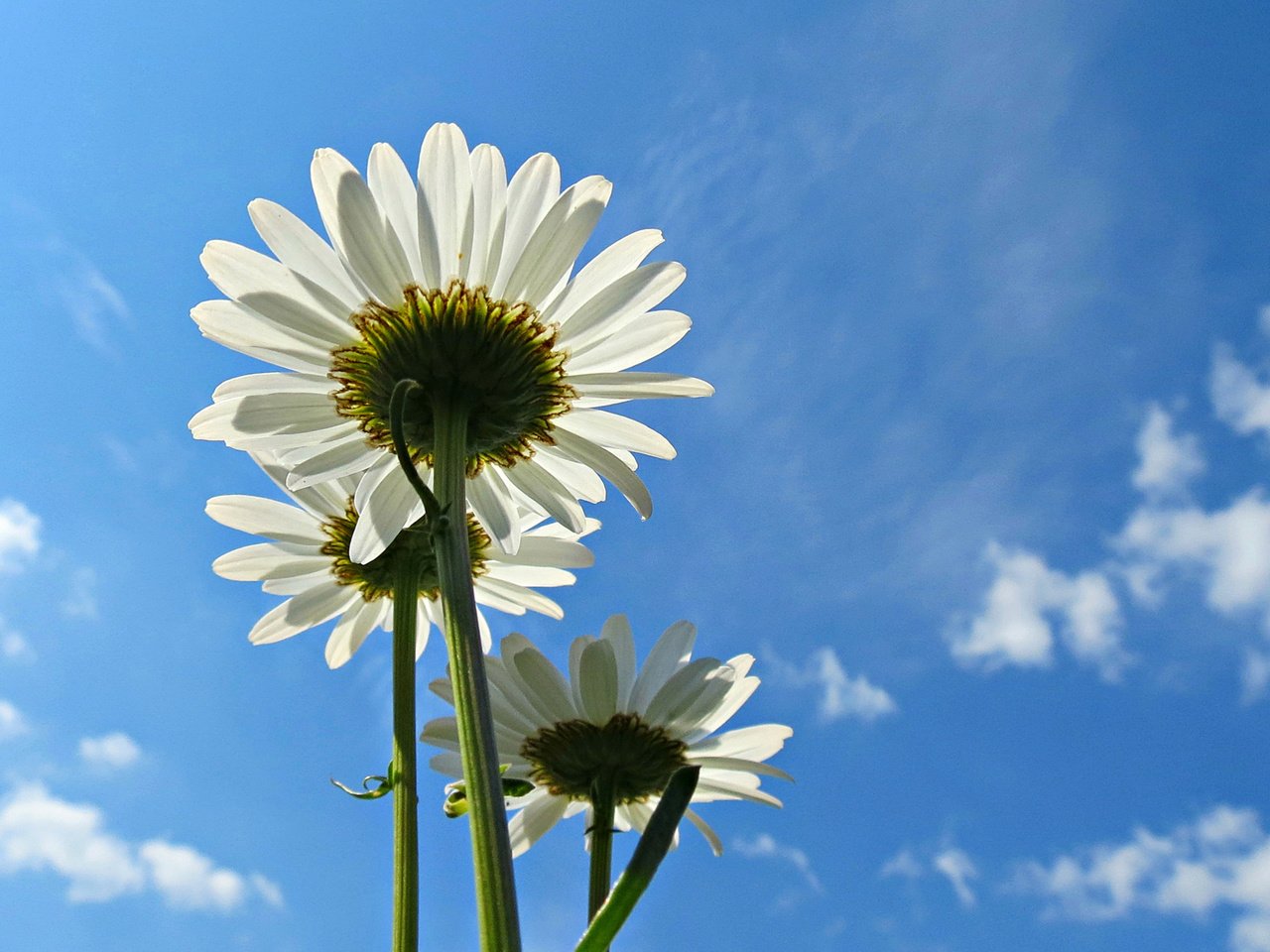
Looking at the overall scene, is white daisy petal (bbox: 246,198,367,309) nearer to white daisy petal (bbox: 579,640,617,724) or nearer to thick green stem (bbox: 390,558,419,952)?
thick green stem (bbox: 390,558,419,952)

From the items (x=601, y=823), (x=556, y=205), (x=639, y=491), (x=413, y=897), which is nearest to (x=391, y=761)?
(x=413, y=897)

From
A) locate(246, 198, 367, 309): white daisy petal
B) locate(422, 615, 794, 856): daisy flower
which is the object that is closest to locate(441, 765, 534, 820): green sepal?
locate(422, 615, 794, 856): daisy flower

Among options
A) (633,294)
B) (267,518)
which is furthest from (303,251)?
(267,518)

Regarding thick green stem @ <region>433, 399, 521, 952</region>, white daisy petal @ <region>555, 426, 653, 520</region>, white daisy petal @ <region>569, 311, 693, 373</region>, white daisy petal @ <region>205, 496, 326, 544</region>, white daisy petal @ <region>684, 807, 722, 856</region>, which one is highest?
white daisy petal @ <region>205, 496, 326, 544</region>

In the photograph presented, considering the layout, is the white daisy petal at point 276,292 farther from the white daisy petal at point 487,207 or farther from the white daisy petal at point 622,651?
the white daisy petal at point 622,651

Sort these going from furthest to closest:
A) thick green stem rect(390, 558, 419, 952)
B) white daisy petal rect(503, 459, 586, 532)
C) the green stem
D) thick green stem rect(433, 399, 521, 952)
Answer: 1. white daisy petal rect(503, 459, 586, 532)
2. the green stem
3. thick green stem rect(390, 558, 419, 952)
4. thick green stem rect(433, 399, 521, 952)

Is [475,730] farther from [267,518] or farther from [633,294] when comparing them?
[267,518]

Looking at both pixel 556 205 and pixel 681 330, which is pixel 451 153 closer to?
pixel 556 205
